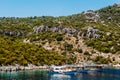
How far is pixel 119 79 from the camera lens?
16325cm

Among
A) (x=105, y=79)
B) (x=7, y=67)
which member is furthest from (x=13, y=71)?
(x=105, y=79)

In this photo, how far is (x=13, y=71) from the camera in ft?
641

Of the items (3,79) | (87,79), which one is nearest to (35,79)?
(3,79)

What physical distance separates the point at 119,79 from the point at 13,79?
53.4 metres

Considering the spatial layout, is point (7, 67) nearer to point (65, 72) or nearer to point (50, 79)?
point (65, 72)

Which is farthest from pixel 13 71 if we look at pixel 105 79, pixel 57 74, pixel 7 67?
pixel 105 79

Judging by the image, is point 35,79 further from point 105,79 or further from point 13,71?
point 13,71

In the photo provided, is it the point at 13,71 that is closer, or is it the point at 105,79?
the point at 105,79

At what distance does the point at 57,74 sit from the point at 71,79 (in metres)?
29.1

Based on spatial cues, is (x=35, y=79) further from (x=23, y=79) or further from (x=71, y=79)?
(x=71, y=79)

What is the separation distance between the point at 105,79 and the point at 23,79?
41847mm

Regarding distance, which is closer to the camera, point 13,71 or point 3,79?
point 3,79

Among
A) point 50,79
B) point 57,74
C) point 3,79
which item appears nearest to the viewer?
point 3,79

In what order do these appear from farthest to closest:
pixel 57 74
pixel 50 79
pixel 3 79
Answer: pixel 57 74 → pixel 50 79 → pixel 3 79
